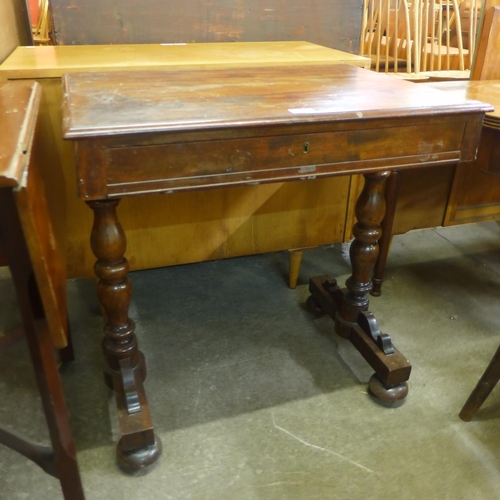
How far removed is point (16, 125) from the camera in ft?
2.80

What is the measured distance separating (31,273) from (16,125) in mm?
264

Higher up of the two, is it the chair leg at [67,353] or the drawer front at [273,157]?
the drawer front at [273,157]

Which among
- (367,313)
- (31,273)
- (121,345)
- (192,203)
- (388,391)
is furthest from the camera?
(192,203)

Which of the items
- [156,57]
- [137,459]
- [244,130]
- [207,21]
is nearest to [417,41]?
[207,21]

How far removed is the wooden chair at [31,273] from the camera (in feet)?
2.29

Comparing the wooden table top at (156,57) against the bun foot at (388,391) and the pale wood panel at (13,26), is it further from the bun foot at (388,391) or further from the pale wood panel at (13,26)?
the bun foot at (388,391)

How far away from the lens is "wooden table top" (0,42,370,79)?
1331 millimetres

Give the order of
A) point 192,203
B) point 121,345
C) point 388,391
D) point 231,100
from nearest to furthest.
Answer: point 231,100 → point 121,345 → point 388,391 → point 192,203

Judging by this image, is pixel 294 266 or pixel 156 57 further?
pixel 294 266

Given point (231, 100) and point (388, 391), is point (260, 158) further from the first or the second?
point (388, 391)

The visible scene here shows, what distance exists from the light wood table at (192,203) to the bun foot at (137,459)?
628 millimetres

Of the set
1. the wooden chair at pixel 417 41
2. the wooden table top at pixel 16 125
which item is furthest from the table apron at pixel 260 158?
the wooden chair at pixel 417 41

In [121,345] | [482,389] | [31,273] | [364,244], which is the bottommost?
[482,389]

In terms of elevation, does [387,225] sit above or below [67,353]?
above
